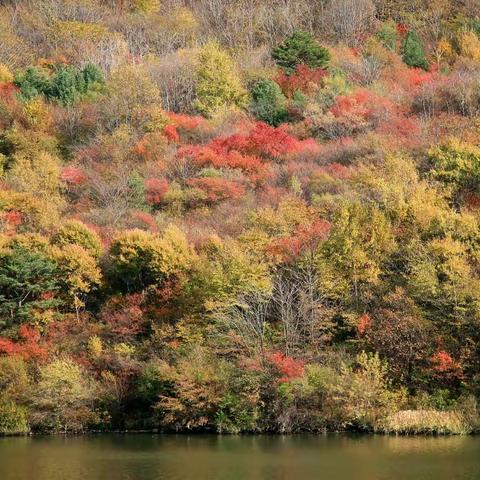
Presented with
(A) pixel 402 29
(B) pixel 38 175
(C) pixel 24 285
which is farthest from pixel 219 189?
(A) pixel 402 29

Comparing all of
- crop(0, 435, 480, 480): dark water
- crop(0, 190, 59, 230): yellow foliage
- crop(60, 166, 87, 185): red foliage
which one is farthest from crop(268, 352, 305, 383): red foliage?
crop(60, 166, 87, 185): red foliage

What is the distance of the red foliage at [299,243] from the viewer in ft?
162

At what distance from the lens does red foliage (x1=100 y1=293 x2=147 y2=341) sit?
49125mm

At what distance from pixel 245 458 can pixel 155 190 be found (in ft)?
127

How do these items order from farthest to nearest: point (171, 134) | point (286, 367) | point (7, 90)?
point (7, 90) → point (171, 134) → point (286, 367)

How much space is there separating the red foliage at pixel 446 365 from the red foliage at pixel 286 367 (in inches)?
225

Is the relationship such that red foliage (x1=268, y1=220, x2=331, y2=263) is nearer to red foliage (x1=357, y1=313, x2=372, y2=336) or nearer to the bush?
red foliage (x1=357, y1=313, x2=372, y2=336)

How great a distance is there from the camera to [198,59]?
3652 inches

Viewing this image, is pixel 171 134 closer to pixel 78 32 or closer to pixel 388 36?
pixel 388 36

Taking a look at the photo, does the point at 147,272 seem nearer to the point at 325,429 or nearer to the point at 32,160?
the point at 325,429

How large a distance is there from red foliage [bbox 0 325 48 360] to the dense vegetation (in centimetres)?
11

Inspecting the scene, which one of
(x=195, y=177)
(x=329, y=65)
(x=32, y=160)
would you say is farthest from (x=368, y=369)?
(x=329, y=65)

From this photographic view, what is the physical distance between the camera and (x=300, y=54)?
297ft

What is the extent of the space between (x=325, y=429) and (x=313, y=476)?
1138 centimetres
